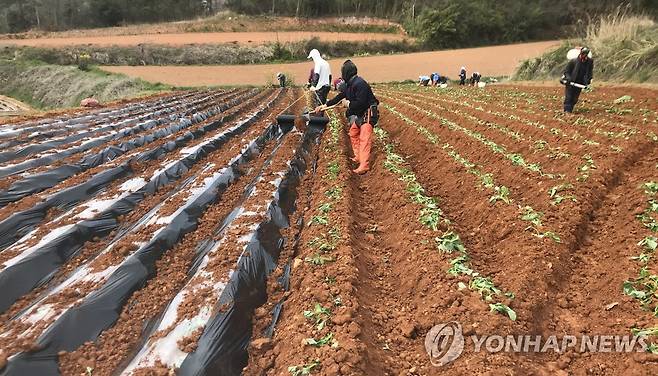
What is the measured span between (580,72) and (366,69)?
1051 inches

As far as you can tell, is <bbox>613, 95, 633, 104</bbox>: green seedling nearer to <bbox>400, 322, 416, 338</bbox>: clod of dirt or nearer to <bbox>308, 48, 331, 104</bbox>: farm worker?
<bbox>308, 48, 331, 104</bbox>: farm worker

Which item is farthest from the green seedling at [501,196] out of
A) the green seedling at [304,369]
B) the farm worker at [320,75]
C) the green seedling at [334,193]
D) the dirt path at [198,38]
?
the dirt path at [198,38]

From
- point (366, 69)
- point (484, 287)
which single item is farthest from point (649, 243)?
point (366, 69)

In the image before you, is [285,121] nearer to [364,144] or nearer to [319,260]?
[364,144]

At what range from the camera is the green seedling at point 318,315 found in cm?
307

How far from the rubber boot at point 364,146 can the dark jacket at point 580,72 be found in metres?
5.00

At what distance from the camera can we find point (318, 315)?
3.16 m

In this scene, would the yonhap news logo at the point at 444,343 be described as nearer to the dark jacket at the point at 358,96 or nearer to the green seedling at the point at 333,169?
the green seedling at the point at 333,169

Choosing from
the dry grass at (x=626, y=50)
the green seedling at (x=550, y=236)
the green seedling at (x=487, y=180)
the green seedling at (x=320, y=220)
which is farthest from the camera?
the dry grass at (x=626, y=50)

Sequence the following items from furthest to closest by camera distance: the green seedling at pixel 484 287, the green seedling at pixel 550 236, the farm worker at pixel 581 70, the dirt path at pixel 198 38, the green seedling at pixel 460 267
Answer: the dirt path at pixel 198 38 < the farm worker at pixel 581 70 < the green seedling at pixel 550 236 < the green seedling at pixel 460 267 < the green seedling at pixel 484 287

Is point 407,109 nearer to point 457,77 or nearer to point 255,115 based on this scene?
point 255,115

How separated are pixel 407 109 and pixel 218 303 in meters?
9.79

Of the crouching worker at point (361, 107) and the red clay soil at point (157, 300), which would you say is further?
the crouching worker at point (361, 107)

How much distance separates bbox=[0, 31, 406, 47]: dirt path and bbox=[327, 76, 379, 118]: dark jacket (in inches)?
1498
